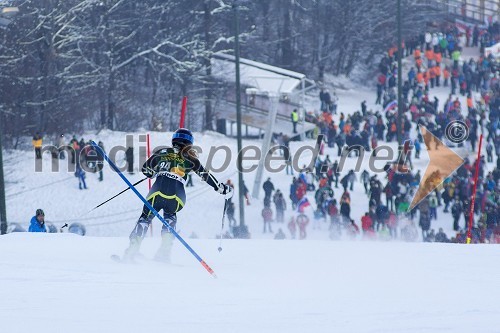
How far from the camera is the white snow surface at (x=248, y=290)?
7617mm

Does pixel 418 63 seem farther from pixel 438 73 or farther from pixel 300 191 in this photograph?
pixel 300 191

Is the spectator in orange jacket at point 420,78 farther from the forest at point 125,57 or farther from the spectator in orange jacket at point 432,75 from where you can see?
the forest at point 125,57

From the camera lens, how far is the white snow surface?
762 centimetres

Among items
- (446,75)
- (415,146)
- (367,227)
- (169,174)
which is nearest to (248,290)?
(169,174)

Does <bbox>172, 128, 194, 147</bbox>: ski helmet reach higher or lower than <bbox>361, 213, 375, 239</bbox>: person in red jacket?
higher

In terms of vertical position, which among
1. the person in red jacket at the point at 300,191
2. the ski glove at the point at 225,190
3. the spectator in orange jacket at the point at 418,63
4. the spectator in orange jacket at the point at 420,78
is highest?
the spectator in orange jacket at the point at 418,63

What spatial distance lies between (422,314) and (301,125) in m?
26.2

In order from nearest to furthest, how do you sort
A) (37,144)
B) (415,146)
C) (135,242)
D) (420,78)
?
(135,242) < (37,144) < (415,146) < (420,78)

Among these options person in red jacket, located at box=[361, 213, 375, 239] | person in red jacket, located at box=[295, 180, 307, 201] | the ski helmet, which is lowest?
person in red jacket, located at box=[361, 213, 375, 239]

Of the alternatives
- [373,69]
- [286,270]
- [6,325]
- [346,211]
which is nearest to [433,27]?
[373,69]

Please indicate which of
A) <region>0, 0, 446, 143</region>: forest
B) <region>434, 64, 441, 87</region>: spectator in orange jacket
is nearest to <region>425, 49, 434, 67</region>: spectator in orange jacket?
<region>434, 64, 441, 87</region>: spectator in orange jacket

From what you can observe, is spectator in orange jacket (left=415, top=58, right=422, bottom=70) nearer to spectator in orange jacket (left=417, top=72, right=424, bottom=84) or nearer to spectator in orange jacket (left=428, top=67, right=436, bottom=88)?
spectator in orange jacket (left=428, top=67, right=436, bottom=88)

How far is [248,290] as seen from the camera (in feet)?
29.8

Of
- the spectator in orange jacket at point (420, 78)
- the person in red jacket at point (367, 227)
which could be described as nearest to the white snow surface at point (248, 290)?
the person in red jacket at point (367, 227)
